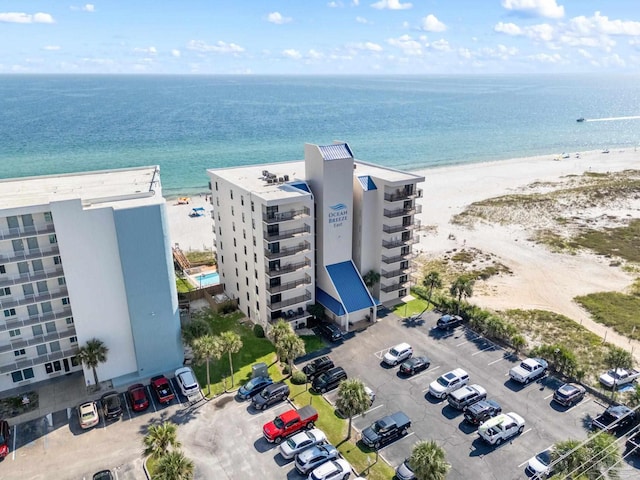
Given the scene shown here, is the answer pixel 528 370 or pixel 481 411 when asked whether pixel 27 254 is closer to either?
pixel 481 411

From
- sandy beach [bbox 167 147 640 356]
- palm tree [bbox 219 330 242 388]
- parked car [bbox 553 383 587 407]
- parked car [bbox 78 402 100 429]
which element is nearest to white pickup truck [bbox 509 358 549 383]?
parked car [bbox 553 383 587 407]

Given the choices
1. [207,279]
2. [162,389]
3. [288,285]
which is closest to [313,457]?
[162,389]

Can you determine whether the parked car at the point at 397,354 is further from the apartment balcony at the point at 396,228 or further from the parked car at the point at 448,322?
the apartment balcony at the point at 396,228

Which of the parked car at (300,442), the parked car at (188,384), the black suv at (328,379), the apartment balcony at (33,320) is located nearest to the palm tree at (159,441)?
the parked car at (300,442)

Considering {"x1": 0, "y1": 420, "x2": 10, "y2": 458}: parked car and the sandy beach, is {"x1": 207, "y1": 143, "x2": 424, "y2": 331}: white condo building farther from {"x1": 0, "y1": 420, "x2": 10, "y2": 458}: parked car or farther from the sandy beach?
{"x1": 0, "y1": 420, "x2": 10, "y2": 458}: parked car

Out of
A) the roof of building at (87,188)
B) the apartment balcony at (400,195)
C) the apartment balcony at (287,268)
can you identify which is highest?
the roof of building at (87,188)

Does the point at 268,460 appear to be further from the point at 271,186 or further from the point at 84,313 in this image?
the point at 271,186
